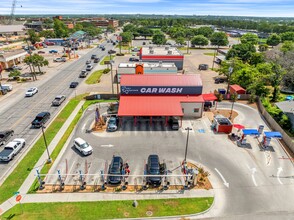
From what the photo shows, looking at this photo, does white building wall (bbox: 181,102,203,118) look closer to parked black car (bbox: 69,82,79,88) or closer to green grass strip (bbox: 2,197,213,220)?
green grass strip (bbox: 2,197,213,220)

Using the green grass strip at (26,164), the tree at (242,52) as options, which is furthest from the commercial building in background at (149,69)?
the tree at (242,52)

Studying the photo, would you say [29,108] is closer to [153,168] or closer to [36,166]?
[36,166]

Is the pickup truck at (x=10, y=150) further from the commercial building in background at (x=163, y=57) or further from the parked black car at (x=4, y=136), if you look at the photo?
the commercial building in background at (x=163, y=57)

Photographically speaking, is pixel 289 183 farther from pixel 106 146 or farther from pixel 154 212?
pixel 106 146

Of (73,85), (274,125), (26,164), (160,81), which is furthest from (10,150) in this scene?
(274,125)

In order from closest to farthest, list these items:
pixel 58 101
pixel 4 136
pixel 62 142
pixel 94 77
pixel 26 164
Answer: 1. pixel 26 164
2. pixel 4 136
3. pixel 62 142
4. pixel 58 101
5. pixel 94 77

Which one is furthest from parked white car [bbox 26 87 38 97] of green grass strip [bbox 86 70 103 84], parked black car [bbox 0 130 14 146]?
parked black car [bbox 0 130 14 146]
